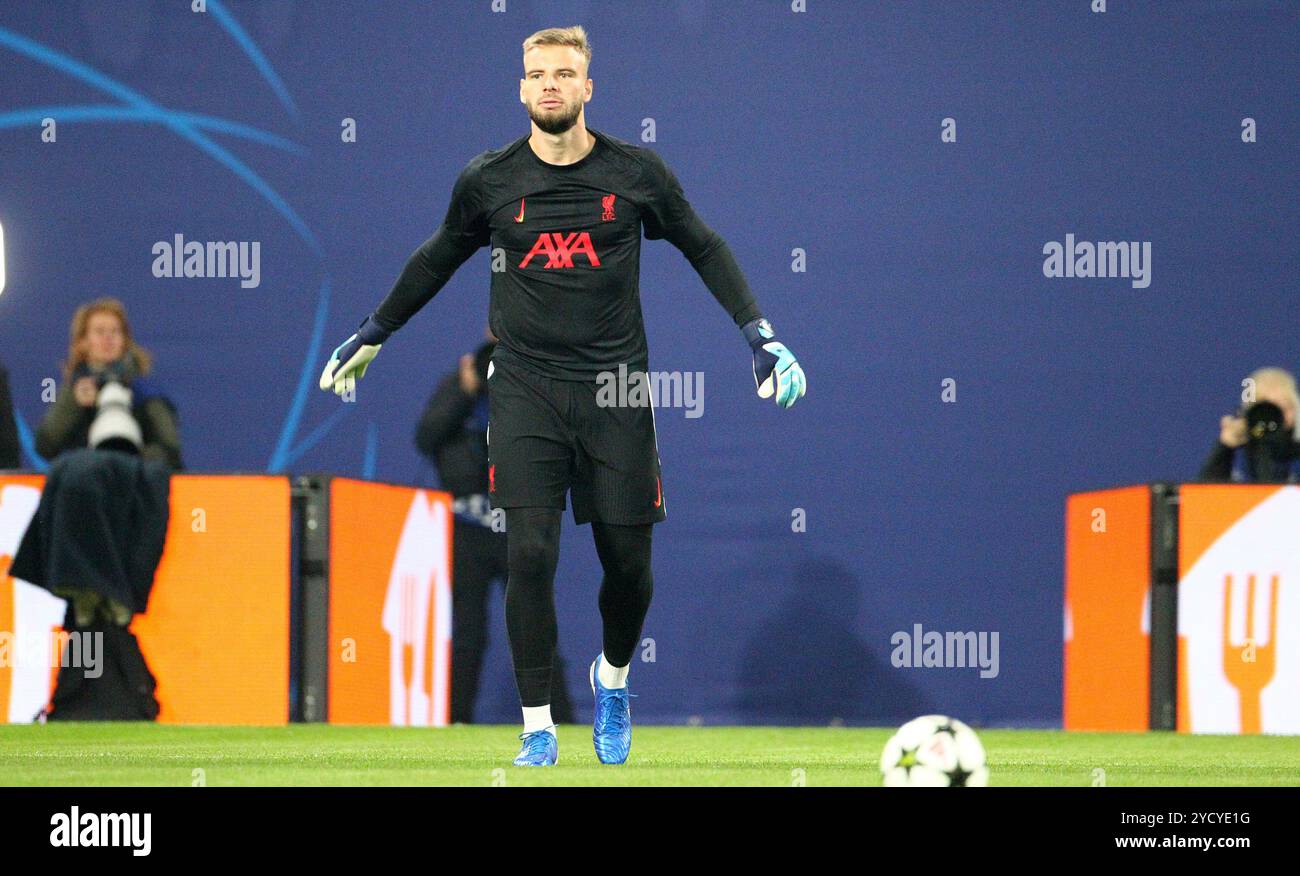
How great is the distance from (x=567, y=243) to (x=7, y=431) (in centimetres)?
482

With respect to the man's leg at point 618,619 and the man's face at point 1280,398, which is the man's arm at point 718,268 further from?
the man's face at point 1280,398

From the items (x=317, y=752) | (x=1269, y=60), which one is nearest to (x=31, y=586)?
(x=317, y=752)

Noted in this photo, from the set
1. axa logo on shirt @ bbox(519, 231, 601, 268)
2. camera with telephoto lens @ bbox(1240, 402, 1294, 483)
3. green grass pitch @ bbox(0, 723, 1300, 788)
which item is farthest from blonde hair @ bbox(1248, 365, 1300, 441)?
axa logo on shirt @ bbox(519, 231, 601, 268)

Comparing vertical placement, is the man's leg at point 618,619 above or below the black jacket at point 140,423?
below

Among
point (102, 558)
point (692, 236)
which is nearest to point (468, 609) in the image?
point (102, 558)

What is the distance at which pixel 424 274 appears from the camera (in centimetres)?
625

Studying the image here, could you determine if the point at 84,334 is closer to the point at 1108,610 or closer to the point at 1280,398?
the point at 1108,610

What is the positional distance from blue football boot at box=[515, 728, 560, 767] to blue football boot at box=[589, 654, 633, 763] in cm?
24

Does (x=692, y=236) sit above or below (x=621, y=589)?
above

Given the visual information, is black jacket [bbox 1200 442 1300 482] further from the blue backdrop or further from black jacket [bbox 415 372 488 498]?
black jacket [bbox 415 372 488 498]

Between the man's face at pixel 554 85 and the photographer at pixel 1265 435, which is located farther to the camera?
the photographer at pixel 1265 435

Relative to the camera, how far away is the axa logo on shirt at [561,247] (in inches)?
232

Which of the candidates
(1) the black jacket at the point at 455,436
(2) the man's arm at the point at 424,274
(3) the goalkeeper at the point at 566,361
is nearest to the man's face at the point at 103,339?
(1) the black jacket at the point at 455,436
